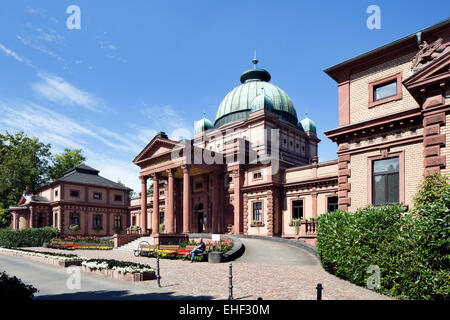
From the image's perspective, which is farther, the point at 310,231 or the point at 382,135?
the point at 310,231

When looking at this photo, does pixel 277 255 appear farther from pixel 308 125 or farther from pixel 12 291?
pixel 308 125

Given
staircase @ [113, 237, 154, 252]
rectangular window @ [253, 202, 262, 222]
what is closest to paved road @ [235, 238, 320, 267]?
rectangular window @ [253, 202, 262, 222]

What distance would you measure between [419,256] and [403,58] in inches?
422

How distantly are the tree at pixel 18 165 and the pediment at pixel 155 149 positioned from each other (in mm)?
25382

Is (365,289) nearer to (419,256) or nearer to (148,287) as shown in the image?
(419,256)

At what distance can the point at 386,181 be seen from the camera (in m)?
16.3

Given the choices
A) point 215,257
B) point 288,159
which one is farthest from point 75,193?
point 215,257

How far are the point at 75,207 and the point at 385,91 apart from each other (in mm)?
46736

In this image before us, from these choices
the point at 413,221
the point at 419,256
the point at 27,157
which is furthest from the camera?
the point at 27,157

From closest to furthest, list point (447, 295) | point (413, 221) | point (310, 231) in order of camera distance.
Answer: point (447, 295) → point (413, 221) → point (310, 231)

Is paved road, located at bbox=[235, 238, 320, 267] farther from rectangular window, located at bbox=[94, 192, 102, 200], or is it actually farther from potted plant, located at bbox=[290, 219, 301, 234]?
rectangular window, located at bbox=[94, 192, 102, 200]

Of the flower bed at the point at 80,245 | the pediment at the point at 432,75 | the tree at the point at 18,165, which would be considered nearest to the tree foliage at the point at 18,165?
the tree at the point at 18,165
